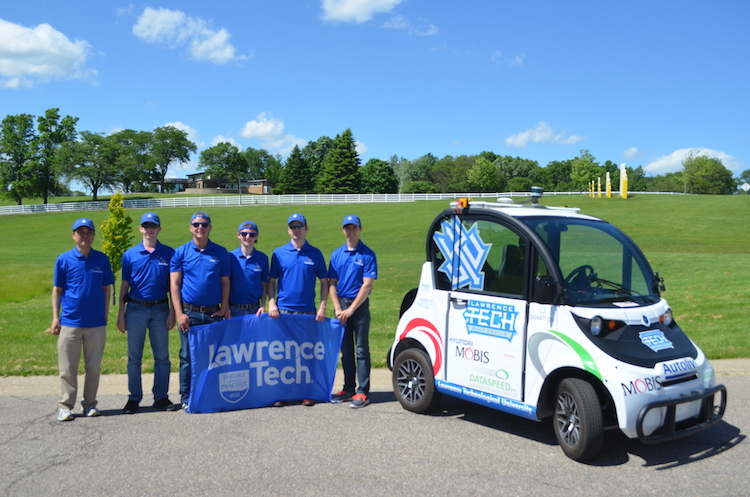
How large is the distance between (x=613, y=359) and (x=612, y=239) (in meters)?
1.41

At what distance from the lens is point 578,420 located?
15.5 feet

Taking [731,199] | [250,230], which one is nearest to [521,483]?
[250,230]

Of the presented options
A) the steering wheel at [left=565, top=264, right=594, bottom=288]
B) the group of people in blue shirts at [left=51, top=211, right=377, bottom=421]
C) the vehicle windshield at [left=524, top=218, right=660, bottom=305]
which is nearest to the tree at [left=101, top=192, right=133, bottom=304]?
the group of people in blue shirts at [left=51, top=211, right=377, bottom=421]

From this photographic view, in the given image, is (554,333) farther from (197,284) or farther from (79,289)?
(79,289)

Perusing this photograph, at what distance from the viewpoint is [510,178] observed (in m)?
131

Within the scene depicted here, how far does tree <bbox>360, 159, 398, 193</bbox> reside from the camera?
10575cm

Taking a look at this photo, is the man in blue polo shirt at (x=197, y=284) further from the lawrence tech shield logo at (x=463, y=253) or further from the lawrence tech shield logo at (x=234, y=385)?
the lawrence tech shield logo at (x=463, y=253)

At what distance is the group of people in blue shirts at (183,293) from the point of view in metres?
5.99

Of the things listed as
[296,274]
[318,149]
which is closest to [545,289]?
[296,274]

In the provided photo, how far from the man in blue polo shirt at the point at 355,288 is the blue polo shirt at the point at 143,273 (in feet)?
6.04

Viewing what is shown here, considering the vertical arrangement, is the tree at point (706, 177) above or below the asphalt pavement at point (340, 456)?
above

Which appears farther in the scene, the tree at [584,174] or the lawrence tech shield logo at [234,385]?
the tree at [584,174]

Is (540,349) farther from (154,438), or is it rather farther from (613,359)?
(154,438)

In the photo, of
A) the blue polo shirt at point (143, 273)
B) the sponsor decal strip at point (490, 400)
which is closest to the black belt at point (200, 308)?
the blue polo shirt at point (143, 273)
